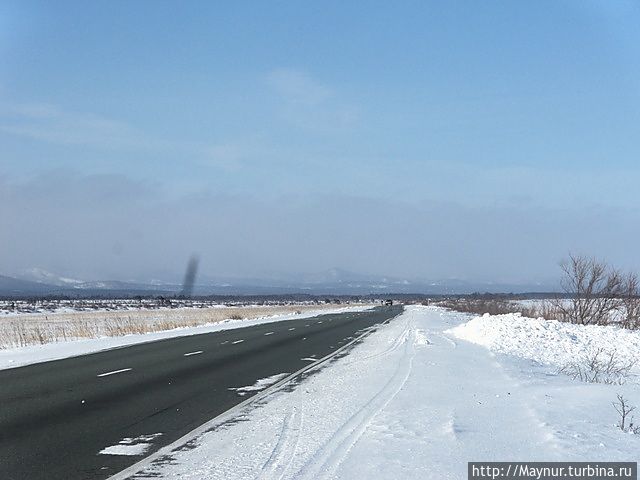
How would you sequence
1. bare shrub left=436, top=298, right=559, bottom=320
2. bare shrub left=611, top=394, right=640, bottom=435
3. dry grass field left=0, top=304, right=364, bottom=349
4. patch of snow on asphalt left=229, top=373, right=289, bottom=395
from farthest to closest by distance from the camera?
bare shrub left=436, top=298, right=559, bottom=320
dry grass field left=0, top=304, right=364, bottom=349
patch of snow on asphalt left=229, top=373, right=289, bottom=395
bare shrub left=611, top=394, right=640, bottom=435

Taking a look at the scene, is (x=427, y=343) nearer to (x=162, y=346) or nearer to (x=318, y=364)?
(x=318, y=364)

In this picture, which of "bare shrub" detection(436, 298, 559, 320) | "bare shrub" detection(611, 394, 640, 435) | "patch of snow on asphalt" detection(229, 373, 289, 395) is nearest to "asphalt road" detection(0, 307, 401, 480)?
"patch of snow on asphalt" detection(229, 373, 289, 395)

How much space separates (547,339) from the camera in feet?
90.7

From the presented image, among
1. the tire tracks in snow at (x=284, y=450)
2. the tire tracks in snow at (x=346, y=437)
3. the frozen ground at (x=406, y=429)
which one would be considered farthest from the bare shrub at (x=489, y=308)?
the tire tracks in snow at (x=284, y=450)

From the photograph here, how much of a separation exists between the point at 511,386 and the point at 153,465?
8.32 m

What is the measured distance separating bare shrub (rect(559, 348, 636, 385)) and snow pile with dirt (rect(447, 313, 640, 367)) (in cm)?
43

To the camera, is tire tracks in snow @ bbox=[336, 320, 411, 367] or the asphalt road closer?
the asphalt road

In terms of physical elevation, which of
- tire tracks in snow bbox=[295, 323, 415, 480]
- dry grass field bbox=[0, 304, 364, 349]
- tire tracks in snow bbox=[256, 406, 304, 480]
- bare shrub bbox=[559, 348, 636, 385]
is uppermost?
tire tracks in snow bbox=[295, 323, 415, 480]

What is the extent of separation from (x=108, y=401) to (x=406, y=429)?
550 cm

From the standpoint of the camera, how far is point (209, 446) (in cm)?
845

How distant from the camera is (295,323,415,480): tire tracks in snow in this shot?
718 centimetres

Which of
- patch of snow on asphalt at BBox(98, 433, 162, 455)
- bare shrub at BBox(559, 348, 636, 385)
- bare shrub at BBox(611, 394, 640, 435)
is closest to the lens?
patch of snow on asphalt at BBox(98, 433, 162, 455)

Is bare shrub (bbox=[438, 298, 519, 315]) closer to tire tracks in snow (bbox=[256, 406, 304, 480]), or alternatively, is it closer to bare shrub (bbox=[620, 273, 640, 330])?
bare shrub (bbox=[620, 273, 640, 330])

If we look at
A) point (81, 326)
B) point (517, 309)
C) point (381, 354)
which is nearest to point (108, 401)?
point (381, 354)
